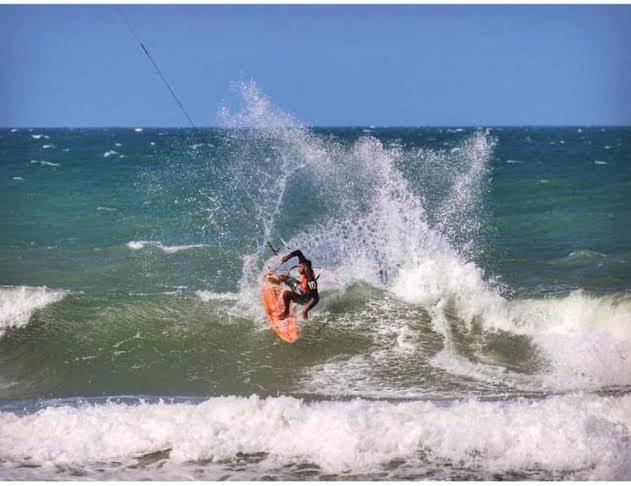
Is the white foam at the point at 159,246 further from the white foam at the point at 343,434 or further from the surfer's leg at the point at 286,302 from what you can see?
the white foam at the point at 343,434

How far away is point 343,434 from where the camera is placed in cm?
776

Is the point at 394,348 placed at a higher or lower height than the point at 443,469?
higher

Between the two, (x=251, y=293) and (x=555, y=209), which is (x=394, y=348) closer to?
(x=251, y=293)

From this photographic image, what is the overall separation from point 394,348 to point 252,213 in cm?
1024

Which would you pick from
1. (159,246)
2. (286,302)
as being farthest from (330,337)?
(159,246)

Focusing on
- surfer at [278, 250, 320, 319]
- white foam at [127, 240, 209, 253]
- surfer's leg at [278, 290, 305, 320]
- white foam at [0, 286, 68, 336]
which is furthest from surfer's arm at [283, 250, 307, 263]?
white foam at [127, 240, 209, 253]

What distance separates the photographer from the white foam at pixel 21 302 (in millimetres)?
12352

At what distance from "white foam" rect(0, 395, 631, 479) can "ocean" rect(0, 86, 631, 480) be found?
0.02 m

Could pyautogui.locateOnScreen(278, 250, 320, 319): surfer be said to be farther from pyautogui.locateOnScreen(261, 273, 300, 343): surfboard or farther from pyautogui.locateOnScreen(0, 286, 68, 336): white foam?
pyautogui.locateOnScreen(0, 286, 68, 336): white foam

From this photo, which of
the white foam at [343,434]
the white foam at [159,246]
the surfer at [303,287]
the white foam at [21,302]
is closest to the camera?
A: the white foam at [343,434]

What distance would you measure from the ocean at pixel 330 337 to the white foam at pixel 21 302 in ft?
0.15

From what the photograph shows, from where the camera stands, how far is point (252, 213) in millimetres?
20531

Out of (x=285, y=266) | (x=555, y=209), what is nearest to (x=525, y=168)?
(x=555, y=209)

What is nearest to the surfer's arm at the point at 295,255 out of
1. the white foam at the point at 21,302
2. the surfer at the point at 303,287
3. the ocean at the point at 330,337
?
the surfer at the point at 303,287
